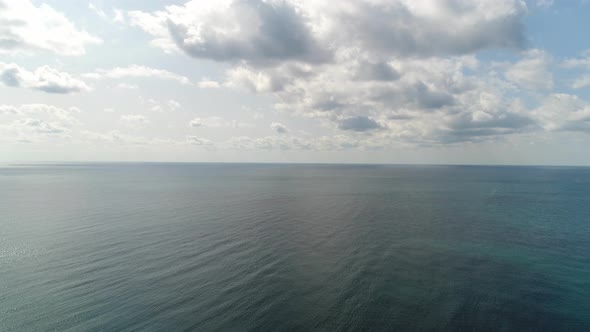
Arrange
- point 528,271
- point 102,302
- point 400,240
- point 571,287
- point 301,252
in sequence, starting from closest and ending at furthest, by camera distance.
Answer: point 102,302 < point 571,287 < point 528,271 < point 301,252 < point 400,240

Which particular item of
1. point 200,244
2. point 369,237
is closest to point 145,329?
point 200,244

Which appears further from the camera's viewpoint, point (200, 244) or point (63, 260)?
point (200, 244)

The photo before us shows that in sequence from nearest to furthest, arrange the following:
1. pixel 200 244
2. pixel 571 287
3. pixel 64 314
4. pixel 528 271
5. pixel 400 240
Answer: pixel 64 314
pixel 571 287
pixel 528 271
pixel 200 244
pixel 400 240

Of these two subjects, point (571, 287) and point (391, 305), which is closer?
point (391, 305)

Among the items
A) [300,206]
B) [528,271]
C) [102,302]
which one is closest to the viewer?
[102,302]

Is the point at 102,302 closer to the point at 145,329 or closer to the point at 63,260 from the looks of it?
the point at 145,329

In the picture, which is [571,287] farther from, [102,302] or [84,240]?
[84,240]

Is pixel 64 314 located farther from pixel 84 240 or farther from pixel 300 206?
pixel 300 206

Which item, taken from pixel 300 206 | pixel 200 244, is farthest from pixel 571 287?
pixel 300 206

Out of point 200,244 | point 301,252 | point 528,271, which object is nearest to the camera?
point 528,271
